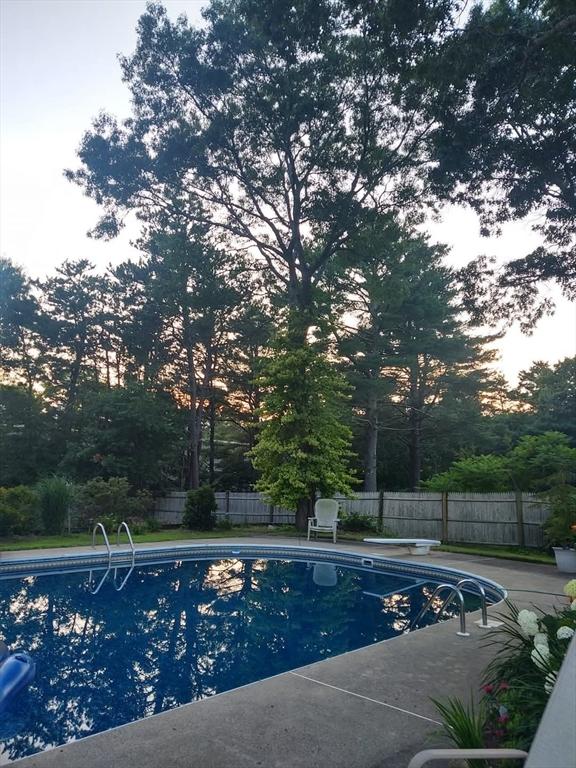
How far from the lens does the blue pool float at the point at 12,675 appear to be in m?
3.48

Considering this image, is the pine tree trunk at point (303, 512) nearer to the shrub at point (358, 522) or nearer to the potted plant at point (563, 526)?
the shrub at point (358, 522)

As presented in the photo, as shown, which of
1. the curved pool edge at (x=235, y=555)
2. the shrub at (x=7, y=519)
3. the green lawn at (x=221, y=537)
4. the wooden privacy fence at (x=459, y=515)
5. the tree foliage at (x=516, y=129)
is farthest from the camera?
the shrub at (x=7, y=519)

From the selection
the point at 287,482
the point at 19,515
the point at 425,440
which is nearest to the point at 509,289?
the point at 287,482

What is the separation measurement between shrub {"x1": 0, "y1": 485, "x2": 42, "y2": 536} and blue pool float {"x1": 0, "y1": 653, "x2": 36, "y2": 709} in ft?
33.2

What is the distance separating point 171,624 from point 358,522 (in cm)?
944

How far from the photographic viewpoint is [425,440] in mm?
26531

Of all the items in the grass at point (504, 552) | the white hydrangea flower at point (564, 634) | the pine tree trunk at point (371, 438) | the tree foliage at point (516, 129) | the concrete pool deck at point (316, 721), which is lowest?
the concrete pool deck at point (316, 721)

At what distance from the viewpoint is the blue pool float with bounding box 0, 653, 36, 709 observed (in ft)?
11.4

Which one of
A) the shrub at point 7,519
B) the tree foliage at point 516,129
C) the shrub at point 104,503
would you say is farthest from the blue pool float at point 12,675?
the shrub at point 104,503

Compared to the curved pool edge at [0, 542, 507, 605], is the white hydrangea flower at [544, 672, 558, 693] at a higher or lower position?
higher

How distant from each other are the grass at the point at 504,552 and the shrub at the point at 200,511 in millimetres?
7022

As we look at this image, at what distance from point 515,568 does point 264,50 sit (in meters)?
14.1

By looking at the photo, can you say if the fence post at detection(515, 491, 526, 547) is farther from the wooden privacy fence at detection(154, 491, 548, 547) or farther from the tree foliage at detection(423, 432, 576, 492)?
the tree foliage at detection(423, 432, 576, 492)

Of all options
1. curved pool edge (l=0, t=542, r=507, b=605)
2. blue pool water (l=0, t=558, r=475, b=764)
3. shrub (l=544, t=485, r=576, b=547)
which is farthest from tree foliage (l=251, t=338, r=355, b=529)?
shrub (l=544, t=485, r=576, b=547)
